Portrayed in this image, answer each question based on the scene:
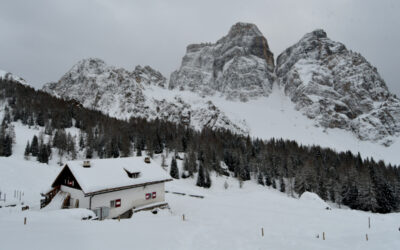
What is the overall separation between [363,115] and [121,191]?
200411 millimetres

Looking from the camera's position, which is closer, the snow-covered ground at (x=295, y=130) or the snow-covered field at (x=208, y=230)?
the snow-covered field at (x=208, y=230)

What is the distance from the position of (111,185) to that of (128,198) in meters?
3.08

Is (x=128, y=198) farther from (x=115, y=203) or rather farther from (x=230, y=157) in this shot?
(x=230, y=157)

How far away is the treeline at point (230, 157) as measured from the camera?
183 ft

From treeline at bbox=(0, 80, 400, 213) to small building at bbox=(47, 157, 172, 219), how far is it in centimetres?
3303

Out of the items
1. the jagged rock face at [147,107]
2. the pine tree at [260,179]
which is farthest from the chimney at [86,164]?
the jagged rock face at [147,107]

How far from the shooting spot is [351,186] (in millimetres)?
55406

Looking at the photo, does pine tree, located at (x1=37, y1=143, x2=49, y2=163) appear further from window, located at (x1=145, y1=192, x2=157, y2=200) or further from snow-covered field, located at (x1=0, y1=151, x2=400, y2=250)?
window, located at (x1=145, y1=192, x2=157, y2=200)

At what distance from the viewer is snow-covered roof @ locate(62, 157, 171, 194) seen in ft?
73.6

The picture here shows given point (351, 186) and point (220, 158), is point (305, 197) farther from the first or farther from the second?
point (220, 158)

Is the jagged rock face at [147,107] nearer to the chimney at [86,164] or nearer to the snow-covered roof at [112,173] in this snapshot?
the snow-covered roof at [112,173]

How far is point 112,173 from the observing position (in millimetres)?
25250

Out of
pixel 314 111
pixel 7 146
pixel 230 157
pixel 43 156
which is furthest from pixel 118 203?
pixel 314 111

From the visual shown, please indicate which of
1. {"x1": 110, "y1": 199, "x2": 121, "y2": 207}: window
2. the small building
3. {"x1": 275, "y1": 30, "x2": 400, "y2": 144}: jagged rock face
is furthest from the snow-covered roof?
{"x1": 275, "y1": 30, "x2": 400, "y2": 144}: jagged rock face
